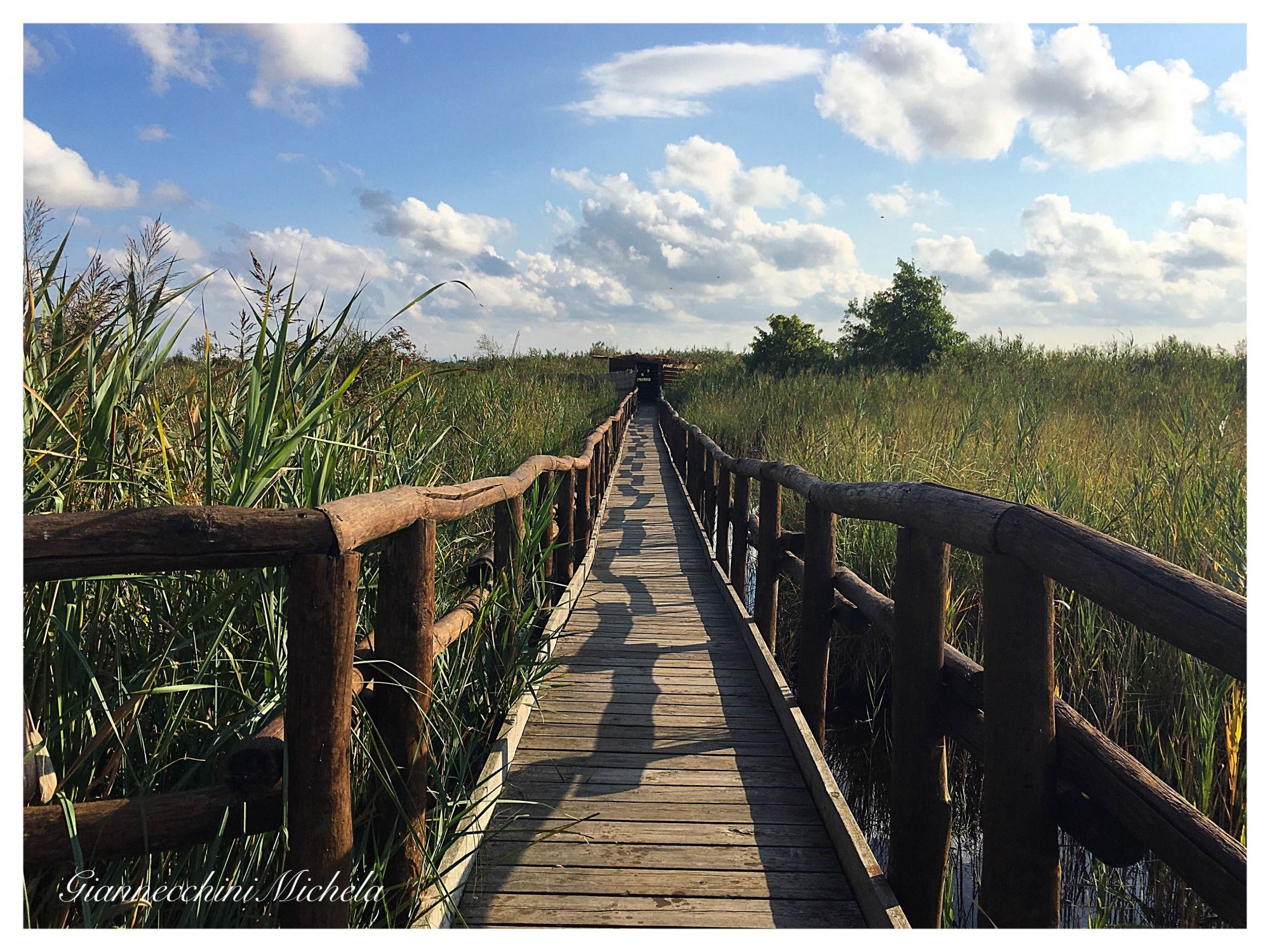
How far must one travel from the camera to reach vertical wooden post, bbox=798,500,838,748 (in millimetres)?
3020

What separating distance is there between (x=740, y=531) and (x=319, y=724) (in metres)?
4.28

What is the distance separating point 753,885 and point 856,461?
435cm

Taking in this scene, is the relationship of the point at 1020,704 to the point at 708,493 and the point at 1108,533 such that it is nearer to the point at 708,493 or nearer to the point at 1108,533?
the point at 1108,533

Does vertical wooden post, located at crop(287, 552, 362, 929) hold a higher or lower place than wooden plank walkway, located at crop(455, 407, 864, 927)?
higher

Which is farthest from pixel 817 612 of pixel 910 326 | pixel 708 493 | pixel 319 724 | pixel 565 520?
pixel 910 326

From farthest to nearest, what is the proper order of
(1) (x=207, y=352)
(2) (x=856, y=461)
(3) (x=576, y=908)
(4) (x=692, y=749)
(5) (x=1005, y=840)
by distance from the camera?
(2) (x=856, y=461), (4) (x=692, y=749), (3) (x=576, y=908), (1) (x=207, y=352), (5) (x=1005, y=840)

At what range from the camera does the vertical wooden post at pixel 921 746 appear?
194cm

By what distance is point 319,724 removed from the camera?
1424 millimetres

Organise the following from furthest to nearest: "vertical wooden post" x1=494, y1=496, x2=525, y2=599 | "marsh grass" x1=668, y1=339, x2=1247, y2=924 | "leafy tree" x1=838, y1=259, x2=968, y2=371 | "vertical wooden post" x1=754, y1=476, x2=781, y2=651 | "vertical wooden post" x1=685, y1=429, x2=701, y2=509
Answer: "leafy tree" x1=838, y1=259, x2=968, y2=371, "vertical wooden post" x1=685, y1=429, x2=701, y2=509, "vertical wooden post" x1=754, y1=476, x2=781, y2=651, "vertical wooden post" x1=494, y1=496, x2=525, y2=599, "marsh grass" x1=668, y1=339, x2=1247, y2=924

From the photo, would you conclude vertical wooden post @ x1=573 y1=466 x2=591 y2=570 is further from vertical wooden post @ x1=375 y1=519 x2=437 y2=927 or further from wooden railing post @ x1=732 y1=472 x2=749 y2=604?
vertical wooden post @ x1=375 y1=519 x2=437 y2=927

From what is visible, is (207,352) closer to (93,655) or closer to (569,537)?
(93,655)

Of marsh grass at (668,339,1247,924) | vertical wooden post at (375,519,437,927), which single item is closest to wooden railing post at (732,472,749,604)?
marsh grass at (668,339,1247,924)
